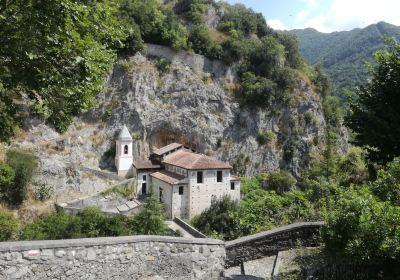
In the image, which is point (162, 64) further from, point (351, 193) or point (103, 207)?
point (351, 193)

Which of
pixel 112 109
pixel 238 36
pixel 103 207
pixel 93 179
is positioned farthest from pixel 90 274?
pixel 238 36

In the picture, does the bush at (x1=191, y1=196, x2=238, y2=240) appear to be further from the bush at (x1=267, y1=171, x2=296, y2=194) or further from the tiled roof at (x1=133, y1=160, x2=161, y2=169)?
the bush at (x1=267, y1=171, x2=296, y2=194)

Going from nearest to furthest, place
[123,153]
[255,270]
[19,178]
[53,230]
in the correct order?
[255,270]
[53,230]
[19,178]
[123,153]

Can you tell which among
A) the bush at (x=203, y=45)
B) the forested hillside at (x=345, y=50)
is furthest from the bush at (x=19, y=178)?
the forested hillside at (x=345, y=50)

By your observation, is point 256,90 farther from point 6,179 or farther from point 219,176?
point 6,179

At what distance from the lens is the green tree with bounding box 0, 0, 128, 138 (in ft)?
26.0

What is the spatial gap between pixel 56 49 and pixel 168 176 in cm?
A: 2895

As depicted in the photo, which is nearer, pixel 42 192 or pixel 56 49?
pixel 56 49

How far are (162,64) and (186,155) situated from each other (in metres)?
15.5

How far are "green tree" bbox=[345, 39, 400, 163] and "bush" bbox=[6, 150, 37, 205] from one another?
29546 mm

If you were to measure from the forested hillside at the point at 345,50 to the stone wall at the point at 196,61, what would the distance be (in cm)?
2963

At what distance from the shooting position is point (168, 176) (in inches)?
1432

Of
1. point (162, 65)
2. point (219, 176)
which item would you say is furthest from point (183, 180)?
point (162, 65)

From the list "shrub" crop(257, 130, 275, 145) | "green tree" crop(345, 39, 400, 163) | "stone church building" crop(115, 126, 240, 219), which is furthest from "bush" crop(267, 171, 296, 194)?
"green tree" crop(345, 39, 400, 163)
